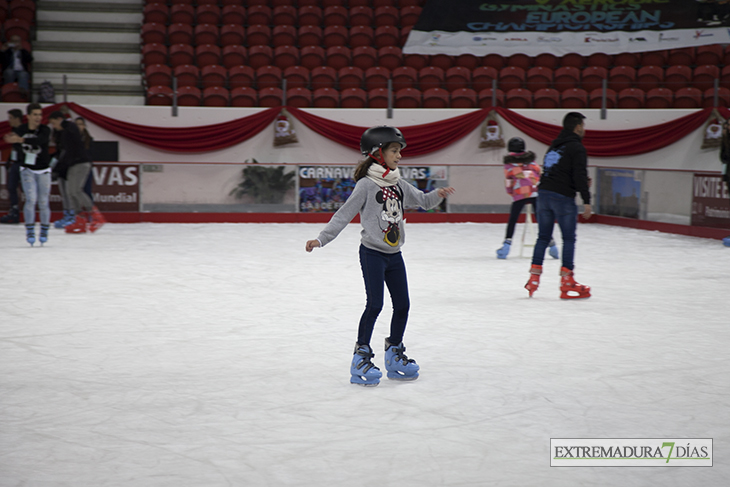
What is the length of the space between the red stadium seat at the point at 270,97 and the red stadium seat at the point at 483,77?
147 inches

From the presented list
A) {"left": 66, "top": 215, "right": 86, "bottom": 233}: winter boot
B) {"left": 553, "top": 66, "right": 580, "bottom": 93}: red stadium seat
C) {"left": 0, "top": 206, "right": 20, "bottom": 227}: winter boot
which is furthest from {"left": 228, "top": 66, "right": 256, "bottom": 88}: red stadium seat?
{"left": 553, "top": 66, "right": 580, "bottom": 93}: red stadium seat

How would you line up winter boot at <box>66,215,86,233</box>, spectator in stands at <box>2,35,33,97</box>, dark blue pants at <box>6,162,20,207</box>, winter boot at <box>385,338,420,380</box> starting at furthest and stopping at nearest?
spectator in stands at <box>2,35,33,97</box>, dark blue pants at <box>6,162,20,207</box>, winter boot at <box>66,215,86,233</box>, winter boot at <box>385,338,420,380</box>

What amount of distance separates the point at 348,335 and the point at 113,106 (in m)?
9.69

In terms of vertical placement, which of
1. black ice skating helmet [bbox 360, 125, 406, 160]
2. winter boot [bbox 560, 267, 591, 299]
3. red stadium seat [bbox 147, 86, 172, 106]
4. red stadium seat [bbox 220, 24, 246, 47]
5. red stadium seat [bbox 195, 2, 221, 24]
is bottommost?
winter boot [bbox 560, 267, 591, 299]

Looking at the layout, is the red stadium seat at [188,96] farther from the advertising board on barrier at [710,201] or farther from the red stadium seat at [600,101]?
the advertising board on barrier at [710,201]

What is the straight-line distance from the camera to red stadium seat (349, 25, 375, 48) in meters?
14.9

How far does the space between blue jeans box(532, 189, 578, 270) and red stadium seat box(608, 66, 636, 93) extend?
9.10m

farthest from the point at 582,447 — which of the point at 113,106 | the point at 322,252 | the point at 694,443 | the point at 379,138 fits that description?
the point at 113,106

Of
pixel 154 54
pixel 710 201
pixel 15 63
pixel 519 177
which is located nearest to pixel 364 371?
pixel 519 177

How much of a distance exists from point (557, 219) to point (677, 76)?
995cm

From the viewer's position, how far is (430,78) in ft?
46.1

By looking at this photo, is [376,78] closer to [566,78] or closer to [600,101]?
[566,78]

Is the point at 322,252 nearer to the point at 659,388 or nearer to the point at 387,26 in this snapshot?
the point at 659,388

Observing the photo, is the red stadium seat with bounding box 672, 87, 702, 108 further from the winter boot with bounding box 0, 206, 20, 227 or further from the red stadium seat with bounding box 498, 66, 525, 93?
the winter boot with bounding box 0, 206, 20, 227
